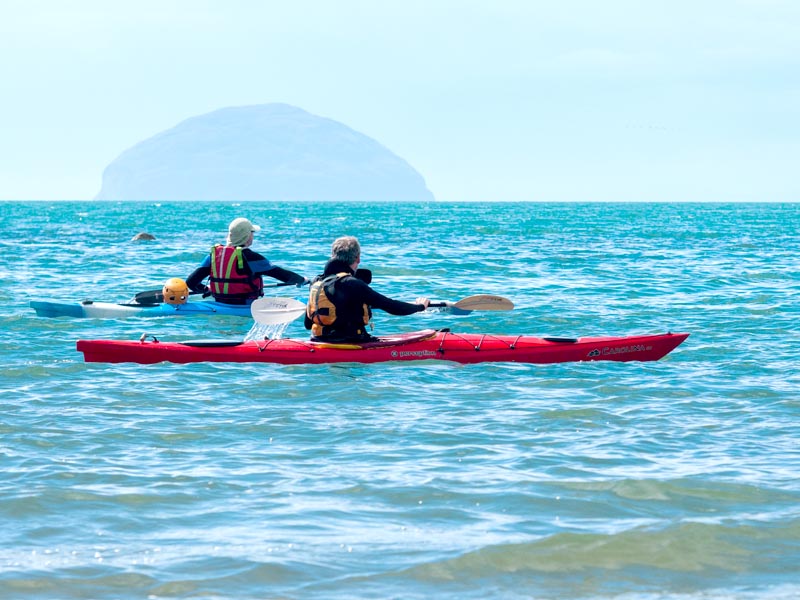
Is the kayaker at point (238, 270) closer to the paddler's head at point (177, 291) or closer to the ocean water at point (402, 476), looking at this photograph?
the paddler's head at point (177, 291)

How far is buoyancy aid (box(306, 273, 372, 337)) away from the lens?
9.82 metres

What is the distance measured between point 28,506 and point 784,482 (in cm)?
441

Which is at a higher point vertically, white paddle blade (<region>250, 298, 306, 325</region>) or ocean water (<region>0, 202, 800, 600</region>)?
white paddle blade (<region>250, 298, 306, 325</region>)

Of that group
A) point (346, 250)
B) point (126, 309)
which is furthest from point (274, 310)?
point (126, 309)

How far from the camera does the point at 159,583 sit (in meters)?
4.59

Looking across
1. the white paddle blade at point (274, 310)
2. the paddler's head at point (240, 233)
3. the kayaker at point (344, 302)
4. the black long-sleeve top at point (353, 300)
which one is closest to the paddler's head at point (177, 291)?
the paddler's head at point (240, 233)

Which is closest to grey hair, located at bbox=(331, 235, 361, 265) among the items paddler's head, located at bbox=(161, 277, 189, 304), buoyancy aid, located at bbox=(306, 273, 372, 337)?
buoyancy aid, located at bbox=(306, 273, 372, 337)

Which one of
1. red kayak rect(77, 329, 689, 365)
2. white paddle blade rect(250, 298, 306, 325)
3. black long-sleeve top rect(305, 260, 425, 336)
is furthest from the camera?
white paddle blade rect(250, 298, 306, 325)

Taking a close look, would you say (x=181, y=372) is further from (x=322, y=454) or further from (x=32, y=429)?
(x=322, y=454)

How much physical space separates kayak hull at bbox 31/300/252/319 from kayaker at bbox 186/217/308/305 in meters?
0.16

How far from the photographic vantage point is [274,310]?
11.0 m

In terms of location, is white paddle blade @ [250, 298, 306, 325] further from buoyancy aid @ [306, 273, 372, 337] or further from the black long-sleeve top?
the black long-sleeve top

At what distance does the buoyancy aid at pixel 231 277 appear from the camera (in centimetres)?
1337

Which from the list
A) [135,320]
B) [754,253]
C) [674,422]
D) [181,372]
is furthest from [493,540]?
[754,253]
